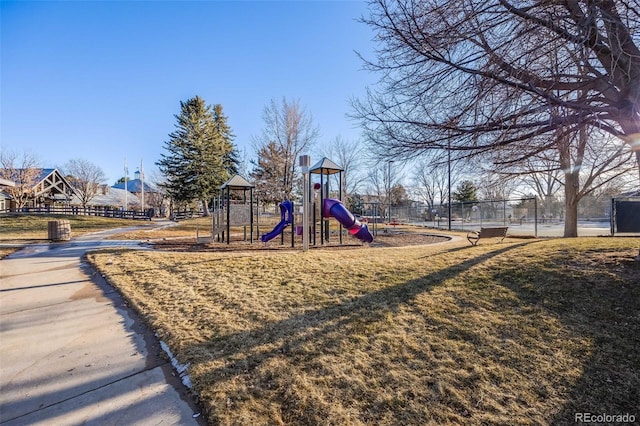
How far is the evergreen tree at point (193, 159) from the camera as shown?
35.9m

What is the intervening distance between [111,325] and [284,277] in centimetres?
281

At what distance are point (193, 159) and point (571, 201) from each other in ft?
113

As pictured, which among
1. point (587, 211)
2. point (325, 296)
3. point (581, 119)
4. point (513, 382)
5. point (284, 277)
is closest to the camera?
point (513, 382)

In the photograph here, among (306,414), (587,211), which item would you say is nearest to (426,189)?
(587,211)

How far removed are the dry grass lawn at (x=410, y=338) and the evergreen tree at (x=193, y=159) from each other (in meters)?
31.5

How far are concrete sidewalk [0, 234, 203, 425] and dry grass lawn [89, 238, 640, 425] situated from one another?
0.89 ft

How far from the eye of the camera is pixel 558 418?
7.80ft

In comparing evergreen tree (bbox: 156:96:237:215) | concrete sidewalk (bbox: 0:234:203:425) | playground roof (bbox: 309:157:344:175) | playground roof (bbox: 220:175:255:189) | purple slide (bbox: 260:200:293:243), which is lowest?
concrete sidewalk (bbox: 0:234:203:425)

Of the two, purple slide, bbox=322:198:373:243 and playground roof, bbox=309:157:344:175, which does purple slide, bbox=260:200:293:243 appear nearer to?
purple slide, bbox=322:198:373:243

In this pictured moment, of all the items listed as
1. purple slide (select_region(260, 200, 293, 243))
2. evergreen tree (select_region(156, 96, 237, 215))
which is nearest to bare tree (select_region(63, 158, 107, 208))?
evergreen tree (select_region(156, 96, 237, 215))

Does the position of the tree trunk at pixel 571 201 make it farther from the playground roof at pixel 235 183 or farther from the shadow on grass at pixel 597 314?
the playground roof at pixel 235 183

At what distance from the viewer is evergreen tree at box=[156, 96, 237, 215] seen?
118 feet

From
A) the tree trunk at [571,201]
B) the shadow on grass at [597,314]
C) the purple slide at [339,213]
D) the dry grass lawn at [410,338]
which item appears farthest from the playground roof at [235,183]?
the tree trunk at [571,201]

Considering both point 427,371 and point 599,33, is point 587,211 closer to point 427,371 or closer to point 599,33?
point 599,33
